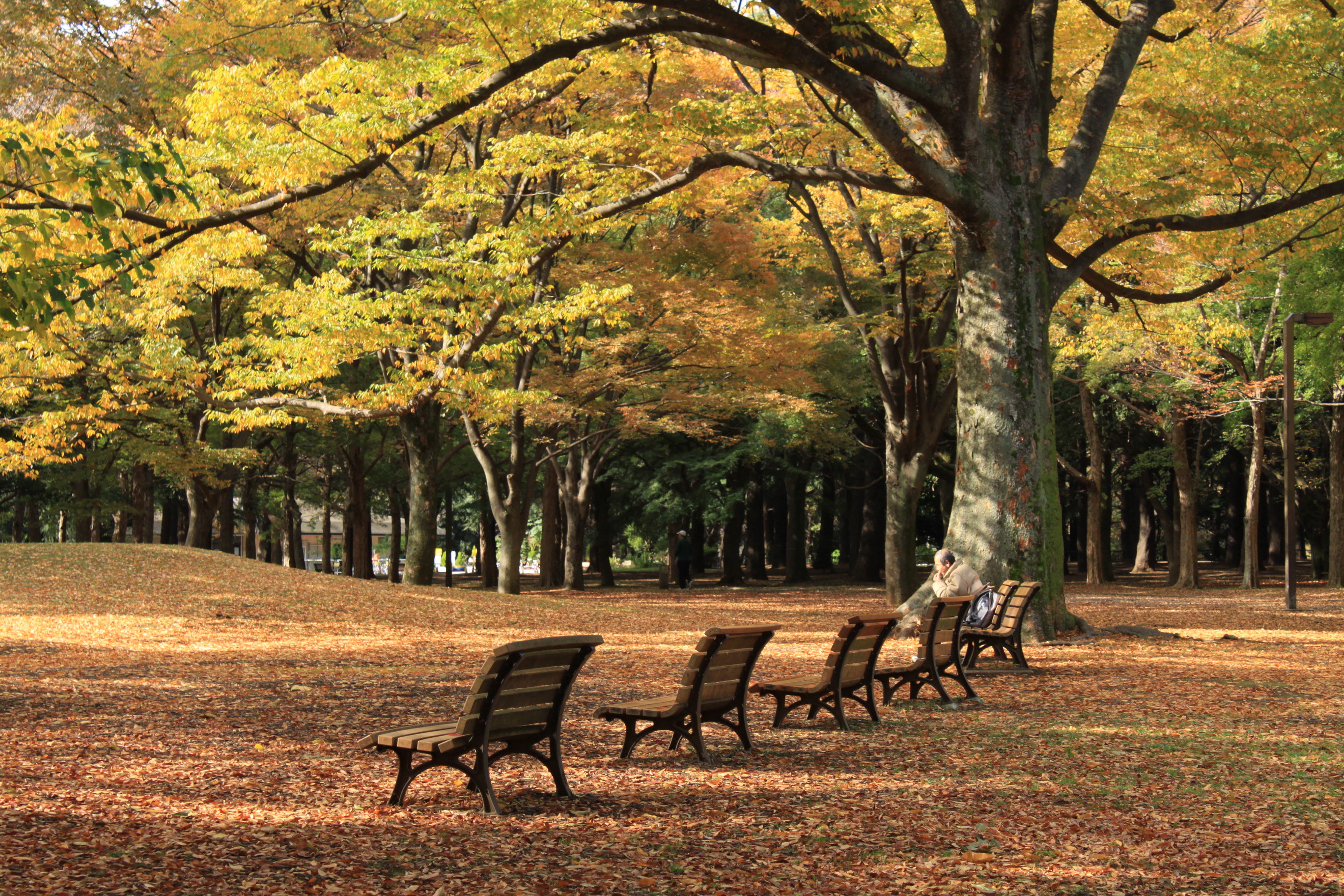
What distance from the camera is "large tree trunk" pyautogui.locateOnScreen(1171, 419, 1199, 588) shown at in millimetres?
29844

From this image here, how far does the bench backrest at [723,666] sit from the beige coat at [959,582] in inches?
167

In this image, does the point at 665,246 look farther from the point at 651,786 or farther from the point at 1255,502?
the point at 651,786

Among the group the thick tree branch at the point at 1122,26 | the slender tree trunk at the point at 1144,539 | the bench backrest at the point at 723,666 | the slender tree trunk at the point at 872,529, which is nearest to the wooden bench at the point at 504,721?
the bench backrest at the point at 723,666

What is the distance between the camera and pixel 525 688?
552cm

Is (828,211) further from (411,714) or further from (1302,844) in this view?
(1302,844)

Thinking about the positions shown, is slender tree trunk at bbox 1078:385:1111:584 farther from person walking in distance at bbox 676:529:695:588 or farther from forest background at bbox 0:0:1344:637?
person walking in distance at bbox 676:529:695:588

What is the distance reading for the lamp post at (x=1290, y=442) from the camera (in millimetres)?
20109

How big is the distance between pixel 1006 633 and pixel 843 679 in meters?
3.86

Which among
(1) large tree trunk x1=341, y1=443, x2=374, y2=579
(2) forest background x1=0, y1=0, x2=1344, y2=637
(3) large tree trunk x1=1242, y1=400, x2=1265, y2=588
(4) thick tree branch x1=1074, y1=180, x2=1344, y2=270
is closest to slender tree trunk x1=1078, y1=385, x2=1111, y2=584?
(2) forest background x1=0, y1=0, x2=1344, y2=637

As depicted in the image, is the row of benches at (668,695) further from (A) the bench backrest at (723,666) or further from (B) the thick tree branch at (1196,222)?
(B) the thick tree branch at (1196,222)

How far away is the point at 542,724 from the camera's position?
18.9 feet

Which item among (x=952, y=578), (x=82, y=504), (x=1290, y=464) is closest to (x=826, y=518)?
(x=1290, y=464)

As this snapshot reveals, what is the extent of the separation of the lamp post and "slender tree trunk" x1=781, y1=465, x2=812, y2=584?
46.4 ft

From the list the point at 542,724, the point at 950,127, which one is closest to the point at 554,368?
the point at 950,127
